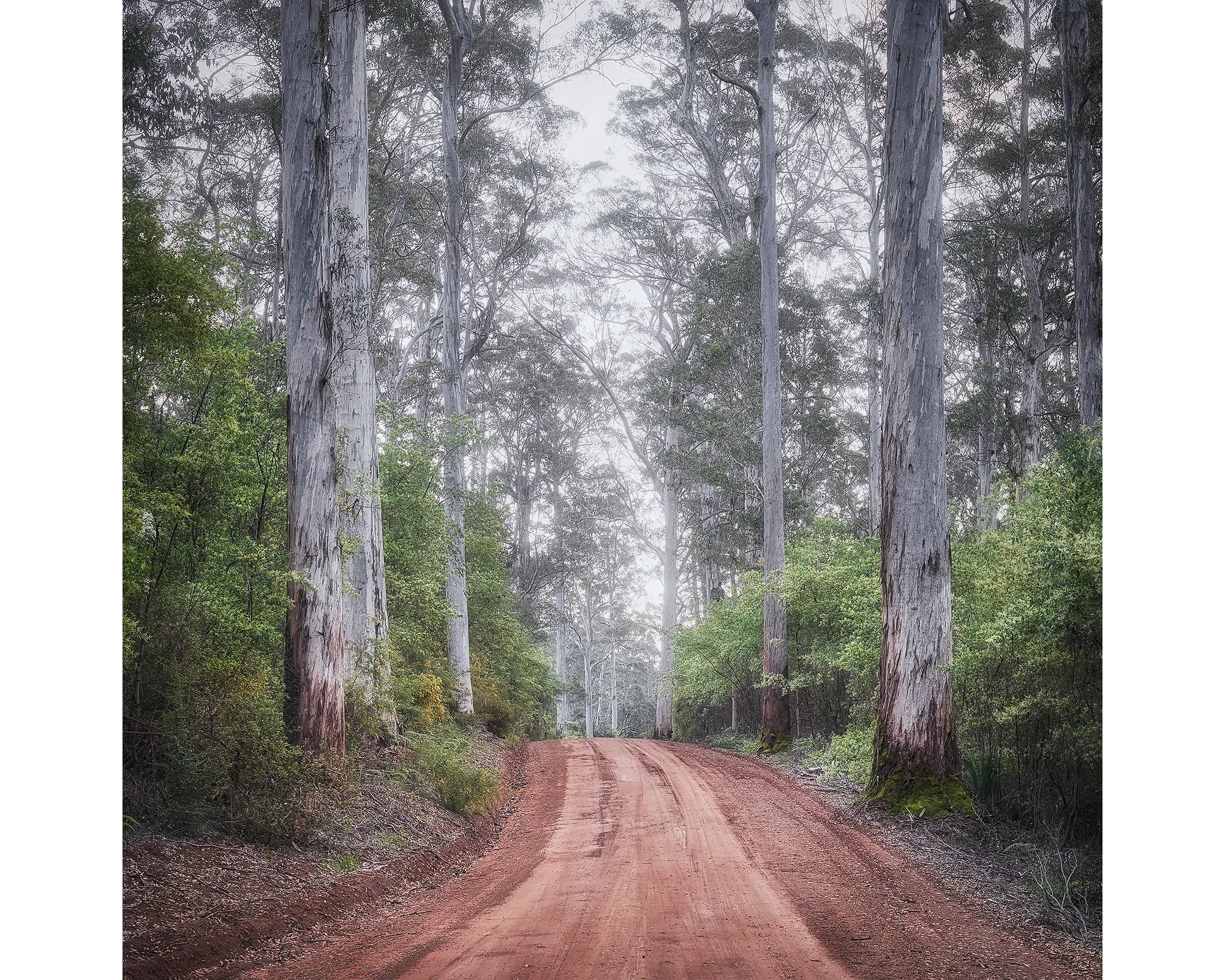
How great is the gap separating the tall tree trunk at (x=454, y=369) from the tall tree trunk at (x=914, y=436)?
699 centimetres

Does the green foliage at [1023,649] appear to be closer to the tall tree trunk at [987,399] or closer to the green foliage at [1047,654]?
the green foliage at [1047,654]

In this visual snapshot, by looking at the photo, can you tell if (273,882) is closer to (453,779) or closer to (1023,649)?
(453,779)

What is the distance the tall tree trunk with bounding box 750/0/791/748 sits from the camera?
1259cm

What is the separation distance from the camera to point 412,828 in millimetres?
A: 5875

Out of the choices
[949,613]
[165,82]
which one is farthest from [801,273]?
[165,82]

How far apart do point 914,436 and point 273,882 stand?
18.6 ft

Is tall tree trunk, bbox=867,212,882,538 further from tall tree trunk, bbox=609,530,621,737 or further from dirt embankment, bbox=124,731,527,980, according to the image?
dirt embankment, bbox=124,731,527,980

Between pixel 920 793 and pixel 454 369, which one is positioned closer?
pixel 920 793

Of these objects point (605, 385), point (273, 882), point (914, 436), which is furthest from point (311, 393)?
point (605, 385)

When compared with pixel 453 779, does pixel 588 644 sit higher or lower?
lower

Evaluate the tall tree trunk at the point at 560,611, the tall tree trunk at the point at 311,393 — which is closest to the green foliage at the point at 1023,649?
the tall tree trunk at the point at 311,393

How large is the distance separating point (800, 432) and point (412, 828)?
15.0 metres

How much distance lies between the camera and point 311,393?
232 inches

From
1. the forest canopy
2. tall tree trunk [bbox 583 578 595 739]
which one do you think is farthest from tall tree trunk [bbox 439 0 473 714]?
tall tree trunk [bbox 583 578 595 739]
